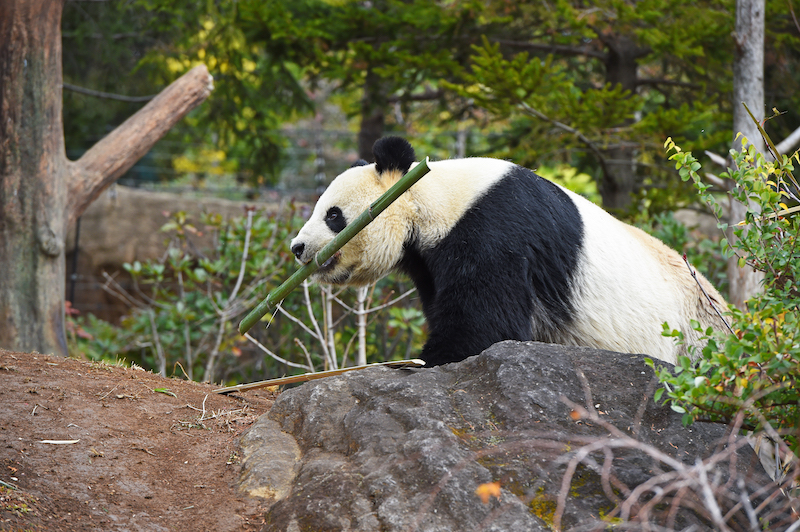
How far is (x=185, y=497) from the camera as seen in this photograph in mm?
2408

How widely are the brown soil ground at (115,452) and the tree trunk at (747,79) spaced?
4.28 m

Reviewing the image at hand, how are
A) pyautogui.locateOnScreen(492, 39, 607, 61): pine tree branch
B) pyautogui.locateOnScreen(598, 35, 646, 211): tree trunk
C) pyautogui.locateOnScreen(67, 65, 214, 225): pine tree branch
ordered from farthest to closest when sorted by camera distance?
pyautogui.locateOnScreen(598, 35, 646, 211): tree trunk, pyautogui.locateOnScreen(492, 39, 607, 61): pine tree branch, pyautogui.locateOnScreen(67, 65, 214, 225): pine tree branch

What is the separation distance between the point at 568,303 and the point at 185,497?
2.08m

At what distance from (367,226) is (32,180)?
10.2 ft

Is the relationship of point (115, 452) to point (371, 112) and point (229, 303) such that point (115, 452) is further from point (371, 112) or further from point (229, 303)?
point (371, 112)

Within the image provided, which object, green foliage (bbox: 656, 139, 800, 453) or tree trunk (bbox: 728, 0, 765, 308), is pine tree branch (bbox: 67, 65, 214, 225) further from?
green foliage (bbox: 656, 139, 800, 453)

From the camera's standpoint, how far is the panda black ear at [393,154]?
3650mm

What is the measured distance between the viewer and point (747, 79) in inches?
221

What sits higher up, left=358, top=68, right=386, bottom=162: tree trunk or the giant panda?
left=358, top=68, right=386, bottom=162: tree trunk

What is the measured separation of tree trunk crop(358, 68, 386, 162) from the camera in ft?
26.0

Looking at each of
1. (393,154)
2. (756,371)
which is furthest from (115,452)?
(756,371)

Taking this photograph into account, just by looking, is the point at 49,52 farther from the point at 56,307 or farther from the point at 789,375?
the point at 789,375

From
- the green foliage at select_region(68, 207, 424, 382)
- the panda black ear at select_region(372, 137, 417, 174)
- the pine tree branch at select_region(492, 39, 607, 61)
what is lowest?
the green foliage at select_region(68, 207, 424, 382)

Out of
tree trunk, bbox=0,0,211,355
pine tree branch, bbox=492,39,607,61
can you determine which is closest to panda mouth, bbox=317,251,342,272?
tree trunk, bbox=0,0,211,355
